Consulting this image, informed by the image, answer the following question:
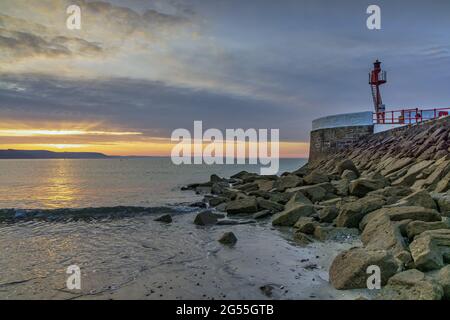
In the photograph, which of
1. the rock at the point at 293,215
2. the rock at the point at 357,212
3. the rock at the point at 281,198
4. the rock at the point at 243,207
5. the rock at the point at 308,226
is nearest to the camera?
the rock at the point at 357,212

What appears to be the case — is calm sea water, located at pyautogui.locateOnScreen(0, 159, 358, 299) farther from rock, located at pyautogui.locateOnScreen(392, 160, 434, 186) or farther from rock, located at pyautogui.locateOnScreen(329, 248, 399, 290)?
rock, located at pyautogui.locateOnScreen(392, 160, 434, 186)

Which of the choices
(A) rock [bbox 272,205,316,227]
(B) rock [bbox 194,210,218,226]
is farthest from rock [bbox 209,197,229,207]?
(A) rock [bbox 272,205,316,227]

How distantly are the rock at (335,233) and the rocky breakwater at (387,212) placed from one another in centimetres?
2

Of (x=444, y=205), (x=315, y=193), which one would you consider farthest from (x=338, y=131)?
(x=444, y=205)

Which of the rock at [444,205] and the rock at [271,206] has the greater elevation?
the rock at [444,205]

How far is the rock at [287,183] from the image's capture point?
53.7ft

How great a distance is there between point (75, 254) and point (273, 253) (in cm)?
489

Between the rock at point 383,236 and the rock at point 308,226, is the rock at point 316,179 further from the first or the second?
the rock at point 383,236

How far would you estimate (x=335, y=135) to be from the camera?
26.5 m

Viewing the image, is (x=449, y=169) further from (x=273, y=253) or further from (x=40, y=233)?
(x=40, y=233)

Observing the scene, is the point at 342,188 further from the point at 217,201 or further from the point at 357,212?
the point at 217,201

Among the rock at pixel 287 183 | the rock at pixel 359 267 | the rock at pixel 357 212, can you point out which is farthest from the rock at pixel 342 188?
the rock at pixel 359 267

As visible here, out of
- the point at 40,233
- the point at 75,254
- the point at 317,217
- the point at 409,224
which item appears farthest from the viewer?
the point at 40,233
